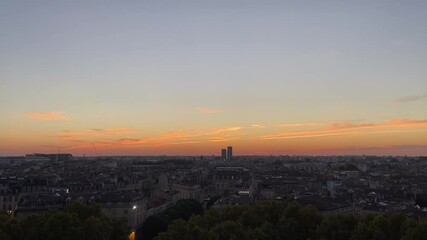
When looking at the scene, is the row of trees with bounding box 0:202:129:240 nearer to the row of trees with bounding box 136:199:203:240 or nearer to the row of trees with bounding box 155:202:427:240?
the row of trees with bounding box 155:202:427:240

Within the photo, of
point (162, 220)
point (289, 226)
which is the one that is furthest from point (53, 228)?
point (162, 220)

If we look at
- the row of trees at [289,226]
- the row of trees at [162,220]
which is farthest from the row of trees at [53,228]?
the row of trees at [162,220]

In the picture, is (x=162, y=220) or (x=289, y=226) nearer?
(x=289, y=226)

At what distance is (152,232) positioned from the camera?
5800cm

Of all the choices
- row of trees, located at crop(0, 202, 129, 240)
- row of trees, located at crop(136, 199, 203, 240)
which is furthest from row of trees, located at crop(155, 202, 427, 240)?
row of trees, located at crop(136, 199, 203, 240)

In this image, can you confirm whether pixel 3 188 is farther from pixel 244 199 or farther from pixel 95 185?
pixel 244 199

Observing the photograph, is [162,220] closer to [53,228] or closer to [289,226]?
[289,226]

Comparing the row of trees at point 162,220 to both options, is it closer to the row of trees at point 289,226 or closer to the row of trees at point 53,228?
the row of trees at point 289,226

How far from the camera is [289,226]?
42344mm

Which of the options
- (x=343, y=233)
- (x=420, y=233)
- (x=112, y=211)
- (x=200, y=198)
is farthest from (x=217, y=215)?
(x=200, y=198)

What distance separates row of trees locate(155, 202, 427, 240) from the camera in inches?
1486

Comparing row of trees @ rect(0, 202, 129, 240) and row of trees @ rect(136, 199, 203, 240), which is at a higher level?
row of trees @ rect(0, 202, 129, 240)

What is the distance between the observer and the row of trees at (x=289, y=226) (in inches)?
1486

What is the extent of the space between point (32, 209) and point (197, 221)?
29.0m
